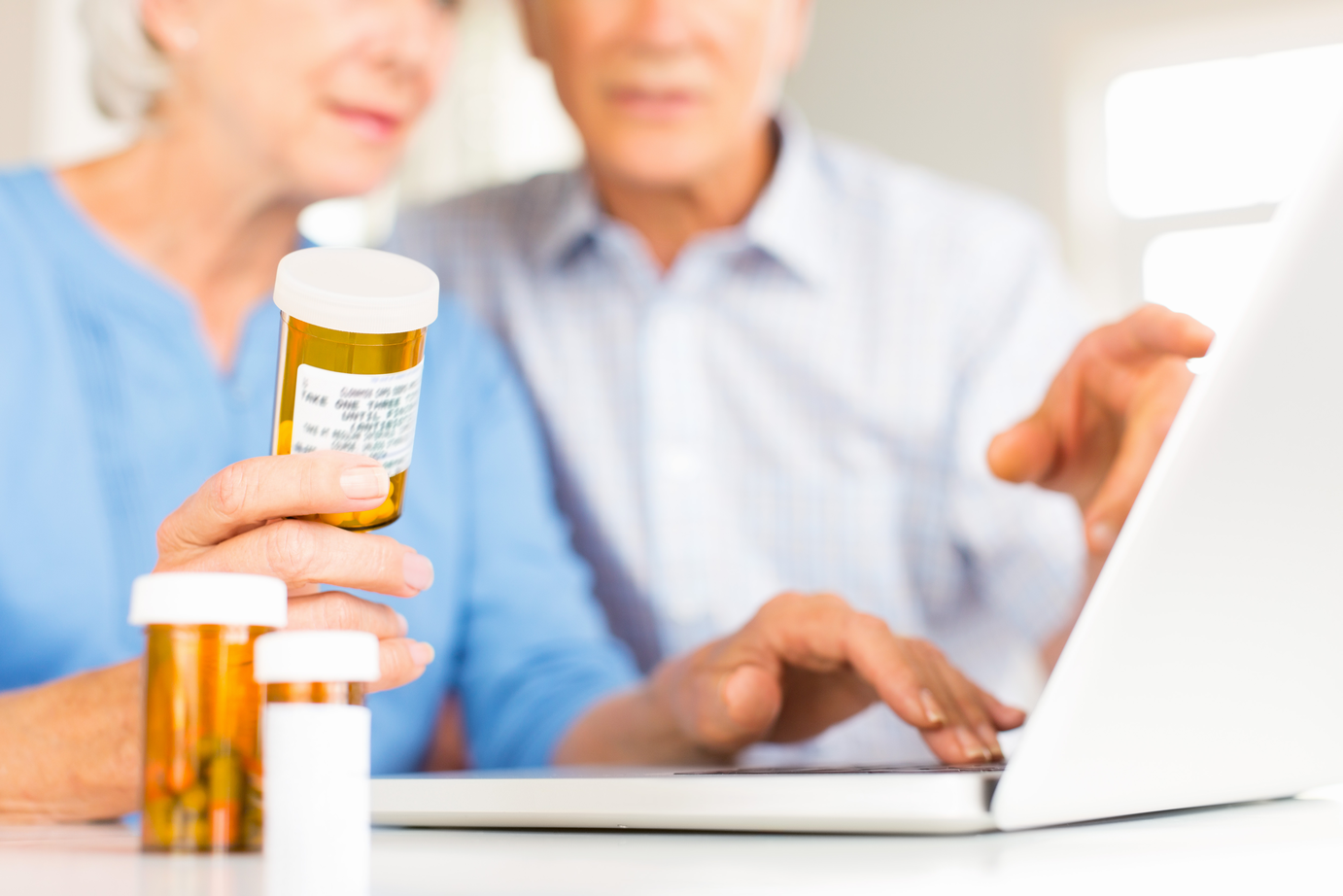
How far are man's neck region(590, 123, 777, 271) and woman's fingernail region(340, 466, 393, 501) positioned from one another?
109 cm

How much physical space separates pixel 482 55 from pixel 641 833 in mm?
1771

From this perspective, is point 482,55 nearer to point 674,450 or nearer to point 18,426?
point 674,450

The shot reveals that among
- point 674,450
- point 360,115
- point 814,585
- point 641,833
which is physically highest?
point 360,115

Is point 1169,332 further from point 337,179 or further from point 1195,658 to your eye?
point 337,179

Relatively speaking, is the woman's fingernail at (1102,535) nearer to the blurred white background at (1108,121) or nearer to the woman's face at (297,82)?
the woman's face at (297,82)

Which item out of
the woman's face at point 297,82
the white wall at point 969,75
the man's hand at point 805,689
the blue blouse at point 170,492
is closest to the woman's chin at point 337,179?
the woman's face at point 297,82

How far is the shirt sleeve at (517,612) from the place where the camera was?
115 cm

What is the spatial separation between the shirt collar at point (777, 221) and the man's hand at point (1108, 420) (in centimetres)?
61

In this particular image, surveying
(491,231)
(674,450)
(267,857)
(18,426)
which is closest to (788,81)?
(491,231)

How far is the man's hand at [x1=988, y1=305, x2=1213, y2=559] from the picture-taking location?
2.45 feet

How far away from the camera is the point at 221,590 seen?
0.38 m

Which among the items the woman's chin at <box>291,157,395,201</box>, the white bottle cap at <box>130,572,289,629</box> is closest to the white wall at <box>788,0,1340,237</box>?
the woman's chin at <box>291,157,395,201</box>

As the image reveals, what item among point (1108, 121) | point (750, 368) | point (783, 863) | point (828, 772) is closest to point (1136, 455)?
point (828, 772)

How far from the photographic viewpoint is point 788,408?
142 centimetres
